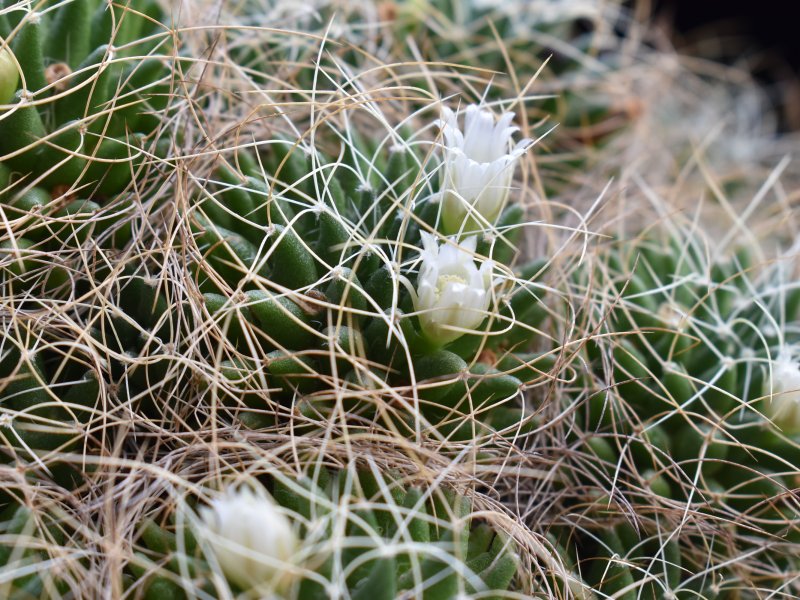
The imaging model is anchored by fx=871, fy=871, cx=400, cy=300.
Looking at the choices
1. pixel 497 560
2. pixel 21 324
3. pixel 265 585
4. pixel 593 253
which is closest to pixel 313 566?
pixel 265 585

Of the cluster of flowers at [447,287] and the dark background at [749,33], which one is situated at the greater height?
the cluster of flowers at [447,287]

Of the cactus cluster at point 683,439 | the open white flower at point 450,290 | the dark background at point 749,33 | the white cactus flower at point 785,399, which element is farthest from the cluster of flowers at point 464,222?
the dark background at point 749,33

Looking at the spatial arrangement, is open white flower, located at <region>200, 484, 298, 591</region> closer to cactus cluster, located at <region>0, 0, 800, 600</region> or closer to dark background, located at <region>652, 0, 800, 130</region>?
cactus cluster, located at <region>0, 0, 800, 600</region>

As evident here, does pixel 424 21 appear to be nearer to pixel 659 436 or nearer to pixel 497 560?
pixel 659 436

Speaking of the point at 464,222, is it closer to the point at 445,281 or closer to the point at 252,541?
the point at 445,281

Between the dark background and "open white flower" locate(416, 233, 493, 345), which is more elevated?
"open white flower" locate(416, 233, 493, 345)

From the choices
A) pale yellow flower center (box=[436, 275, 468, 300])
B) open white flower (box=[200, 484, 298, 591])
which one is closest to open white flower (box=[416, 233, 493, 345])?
pale yellow flower center (box=[436, 275, 468, 300])

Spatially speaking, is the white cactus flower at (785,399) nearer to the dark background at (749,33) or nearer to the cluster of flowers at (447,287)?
the cluster of flowers at (447,287)
